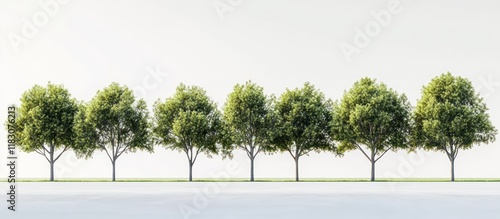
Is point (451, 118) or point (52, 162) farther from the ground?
point (451, 118)

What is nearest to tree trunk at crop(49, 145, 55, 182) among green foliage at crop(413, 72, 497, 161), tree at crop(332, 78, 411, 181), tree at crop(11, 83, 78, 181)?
tree at crop(11, 83, 78, 181)

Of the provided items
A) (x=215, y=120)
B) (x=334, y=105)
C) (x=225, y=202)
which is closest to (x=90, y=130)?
(x=215, y=120)

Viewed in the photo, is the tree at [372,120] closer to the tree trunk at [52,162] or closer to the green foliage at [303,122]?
the green foliage at [303,122]

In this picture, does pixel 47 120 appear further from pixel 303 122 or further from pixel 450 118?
pixel 450 118

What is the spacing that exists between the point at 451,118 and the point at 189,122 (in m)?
30.6

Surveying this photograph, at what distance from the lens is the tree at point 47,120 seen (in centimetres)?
6981

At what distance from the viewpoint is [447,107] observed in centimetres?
6731

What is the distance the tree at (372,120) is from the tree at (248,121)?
8281mm

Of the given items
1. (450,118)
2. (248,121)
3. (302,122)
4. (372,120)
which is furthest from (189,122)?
(450,118)

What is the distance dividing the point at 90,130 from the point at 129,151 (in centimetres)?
528

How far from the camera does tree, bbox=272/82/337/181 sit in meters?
68.0

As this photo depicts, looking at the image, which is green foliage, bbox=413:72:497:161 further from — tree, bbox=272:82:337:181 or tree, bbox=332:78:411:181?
tree, bbox=272:82:337:181

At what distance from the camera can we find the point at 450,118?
2667 inches

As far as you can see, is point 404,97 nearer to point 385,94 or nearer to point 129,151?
point 385,94
